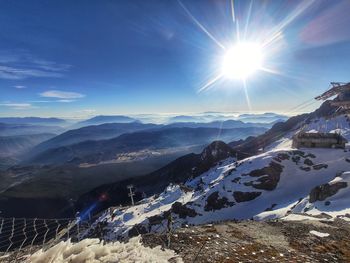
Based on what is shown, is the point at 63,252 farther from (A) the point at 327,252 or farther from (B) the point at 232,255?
(A) the point at 327,252

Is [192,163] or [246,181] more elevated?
[246,181]

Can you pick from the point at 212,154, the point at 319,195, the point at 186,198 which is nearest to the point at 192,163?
the point at 212,154

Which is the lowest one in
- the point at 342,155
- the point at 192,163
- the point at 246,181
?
the point at 192,163

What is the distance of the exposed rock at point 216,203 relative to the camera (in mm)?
66688

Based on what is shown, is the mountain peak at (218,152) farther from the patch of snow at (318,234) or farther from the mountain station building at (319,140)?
the patch of snow at (318,234)

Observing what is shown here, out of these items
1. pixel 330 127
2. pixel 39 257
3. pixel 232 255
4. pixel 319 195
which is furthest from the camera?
pixel 330 127

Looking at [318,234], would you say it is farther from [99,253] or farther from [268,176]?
[268,176]

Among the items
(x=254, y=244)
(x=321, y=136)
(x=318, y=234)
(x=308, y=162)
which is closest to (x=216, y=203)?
(x=308, y=162)

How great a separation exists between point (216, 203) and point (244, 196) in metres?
6.36

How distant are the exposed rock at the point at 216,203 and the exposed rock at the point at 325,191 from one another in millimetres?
22568

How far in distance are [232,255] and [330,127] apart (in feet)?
413

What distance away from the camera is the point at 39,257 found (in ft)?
35.3

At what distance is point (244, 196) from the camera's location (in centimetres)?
6706

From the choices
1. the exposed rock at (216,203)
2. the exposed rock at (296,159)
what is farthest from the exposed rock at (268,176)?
the exposed rock at (216,203)
